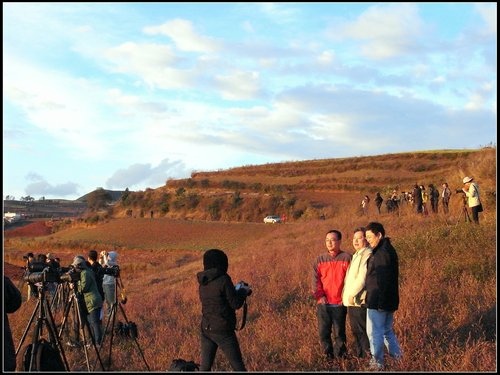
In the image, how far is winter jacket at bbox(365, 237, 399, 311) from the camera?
261 inches

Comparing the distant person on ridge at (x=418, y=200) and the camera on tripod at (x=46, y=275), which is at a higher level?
the distant person on ridge at (x=418, y=200)

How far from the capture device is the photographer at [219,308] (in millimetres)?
5875

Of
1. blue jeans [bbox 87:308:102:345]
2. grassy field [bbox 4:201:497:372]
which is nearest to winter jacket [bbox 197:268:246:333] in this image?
grassy field [bbox 4:201:497:372]

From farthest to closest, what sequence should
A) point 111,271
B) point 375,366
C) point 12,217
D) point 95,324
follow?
point 12,217
point 95,324
point 111,271
point 375,366

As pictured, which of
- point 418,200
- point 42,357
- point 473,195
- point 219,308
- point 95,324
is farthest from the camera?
point 418,200

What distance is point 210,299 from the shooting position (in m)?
5.94

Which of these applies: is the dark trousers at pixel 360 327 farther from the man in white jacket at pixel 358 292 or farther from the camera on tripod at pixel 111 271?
the camera on tripod at pixel 111 271

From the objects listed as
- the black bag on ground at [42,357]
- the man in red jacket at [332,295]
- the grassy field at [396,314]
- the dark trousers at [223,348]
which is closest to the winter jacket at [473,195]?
the grassy field at [396,314]

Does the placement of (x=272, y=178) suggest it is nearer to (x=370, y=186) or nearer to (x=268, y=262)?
(x=370, y=186)

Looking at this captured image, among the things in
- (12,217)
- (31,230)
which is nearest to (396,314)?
(31,230)

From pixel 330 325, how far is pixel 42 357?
11.8 feet

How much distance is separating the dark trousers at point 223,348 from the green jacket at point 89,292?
3760 millimetres

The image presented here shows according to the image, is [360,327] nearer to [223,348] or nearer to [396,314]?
[396,314]

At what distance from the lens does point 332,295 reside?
7309 millimetres
